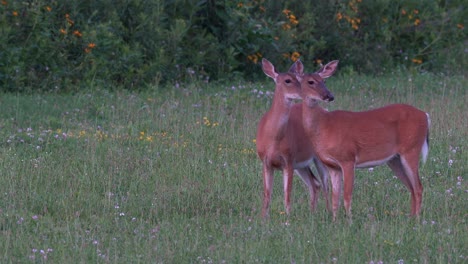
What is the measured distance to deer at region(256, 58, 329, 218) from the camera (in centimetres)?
755

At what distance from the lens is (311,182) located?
8.00 m

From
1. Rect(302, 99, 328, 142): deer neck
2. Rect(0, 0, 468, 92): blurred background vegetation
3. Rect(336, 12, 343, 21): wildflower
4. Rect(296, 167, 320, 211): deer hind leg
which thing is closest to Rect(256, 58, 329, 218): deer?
Rect(296, 167, 320, 211): deer hind leg

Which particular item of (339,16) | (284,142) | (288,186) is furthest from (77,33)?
(288,186)

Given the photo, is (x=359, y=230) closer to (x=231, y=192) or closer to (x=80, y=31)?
(x=231, y=192)

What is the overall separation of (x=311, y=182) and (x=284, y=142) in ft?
2.00

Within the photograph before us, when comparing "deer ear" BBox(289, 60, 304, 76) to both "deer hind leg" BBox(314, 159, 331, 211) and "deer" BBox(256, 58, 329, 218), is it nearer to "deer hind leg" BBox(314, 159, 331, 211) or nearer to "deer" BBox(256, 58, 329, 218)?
"deer" BBox(256, 58, 329, 218)

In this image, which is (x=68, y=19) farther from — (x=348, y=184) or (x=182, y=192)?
(x=348, y=184)

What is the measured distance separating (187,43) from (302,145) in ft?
22.9

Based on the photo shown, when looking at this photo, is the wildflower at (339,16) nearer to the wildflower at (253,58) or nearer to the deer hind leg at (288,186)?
the wildflower at (253,58)

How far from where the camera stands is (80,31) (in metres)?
13.4

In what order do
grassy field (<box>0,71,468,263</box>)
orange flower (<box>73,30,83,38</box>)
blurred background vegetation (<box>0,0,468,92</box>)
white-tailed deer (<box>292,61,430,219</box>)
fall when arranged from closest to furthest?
grassy field (<box>0,71,468,263</box>), white-tailed deer (<box>292,61,430,219</box>), blurred background vegetation (<box>0,0,468,92</box>), orange flower (<box>73,30,83,38</box>)

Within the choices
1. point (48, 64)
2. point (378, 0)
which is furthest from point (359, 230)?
point (378, 0)

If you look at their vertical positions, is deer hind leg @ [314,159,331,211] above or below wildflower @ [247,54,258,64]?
above

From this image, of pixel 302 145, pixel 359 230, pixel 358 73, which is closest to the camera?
pixel 359 230
